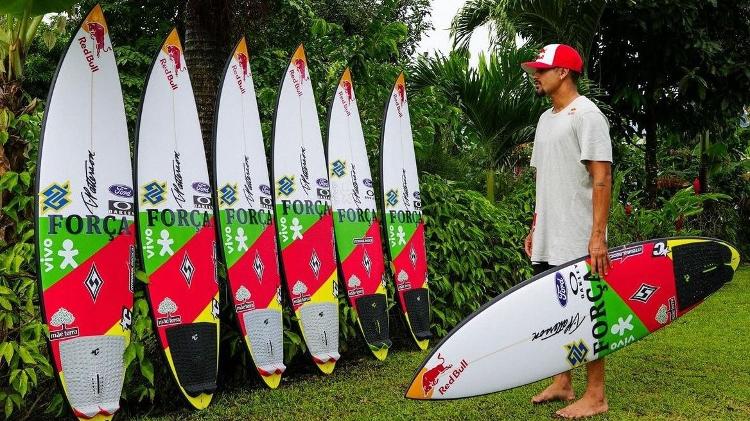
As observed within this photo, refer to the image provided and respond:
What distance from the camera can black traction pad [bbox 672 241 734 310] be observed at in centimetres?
329

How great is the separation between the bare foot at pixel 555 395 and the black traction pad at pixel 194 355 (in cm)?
154

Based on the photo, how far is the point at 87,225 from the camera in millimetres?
2961

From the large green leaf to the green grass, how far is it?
1854mm

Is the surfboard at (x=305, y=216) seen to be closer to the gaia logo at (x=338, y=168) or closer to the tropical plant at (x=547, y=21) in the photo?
the gaia logo at (x=338, y=168)

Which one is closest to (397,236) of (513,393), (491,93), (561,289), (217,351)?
(513,393)

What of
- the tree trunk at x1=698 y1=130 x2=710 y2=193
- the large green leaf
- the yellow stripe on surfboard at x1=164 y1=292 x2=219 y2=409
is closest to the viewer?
the large green leaf

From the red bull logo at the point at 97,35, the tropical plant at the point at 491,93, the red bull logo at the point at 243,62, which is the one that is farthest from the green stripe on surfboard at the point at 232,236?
the tropical plant at the point at 491,93

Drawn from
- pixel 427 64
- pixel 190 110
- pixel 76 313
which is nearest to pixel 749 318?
pixel 427 64

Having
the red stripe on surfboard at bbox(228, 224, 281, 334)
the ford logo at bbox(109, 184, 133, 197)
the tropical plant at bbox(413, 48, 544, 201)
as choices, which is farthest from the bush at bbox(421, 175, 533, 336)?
the ford logo at bbox(109, 184, 133, 197)

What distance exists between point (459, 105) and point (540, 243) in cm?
365

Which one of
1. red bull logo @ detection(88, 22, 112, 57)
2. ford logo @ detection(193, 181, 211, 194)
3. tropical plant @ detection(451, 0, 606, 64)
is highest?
tropical plant @ detection(451, 0, 606, 64)

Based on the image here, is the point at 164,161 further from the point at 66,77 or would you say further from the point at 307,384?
the point at 307,384

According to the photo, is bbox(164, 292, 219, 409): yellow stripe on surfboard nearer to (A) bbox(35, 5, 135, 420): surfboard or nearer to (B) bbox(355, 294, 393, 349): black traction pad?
(A) bbox(35, 5, 135, 420): surfboard

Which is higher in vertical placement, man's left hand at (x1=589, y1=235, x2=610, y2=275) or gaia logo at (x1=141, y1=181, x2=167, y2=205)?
gaia logo at (x1=141, y1=181, x2=167, y2=205)
